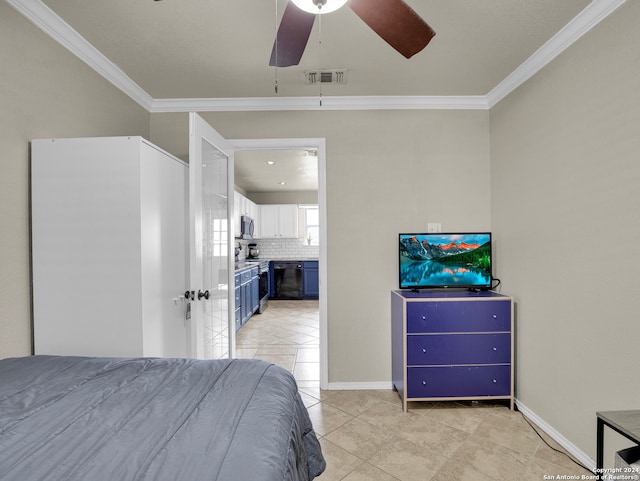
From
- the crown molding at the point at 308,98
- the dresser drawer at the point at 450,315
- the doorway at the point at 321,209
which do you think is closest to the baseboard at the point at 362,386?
the doorway at the point at 321,209

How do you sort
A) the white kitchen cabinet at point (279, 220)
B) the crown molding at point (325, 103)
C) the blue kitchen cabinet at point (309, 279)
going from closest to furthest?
the crown molding at point (325, 103), the blue kitchen cabinet at point (309, 279), the white kitchen cabinet at point (279, 220)

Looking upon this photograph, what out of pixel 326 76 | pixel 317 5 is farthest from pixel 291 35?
pixel 326 76

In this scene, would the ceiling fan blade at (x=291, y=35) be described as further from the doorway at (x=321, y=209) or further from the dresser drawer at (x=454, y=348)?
the dresser drawer at (x=454, y=348)

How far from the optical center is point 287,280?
7.42 m

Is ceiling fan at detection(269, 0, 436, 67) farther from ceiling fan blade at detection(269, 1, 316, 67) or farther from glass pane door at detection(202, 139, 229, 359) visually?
glass pane door at detection(202, 139, 229, 359)

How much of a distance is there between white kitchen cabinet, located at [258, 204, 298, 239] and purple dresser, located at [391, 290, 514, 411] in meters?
5.46

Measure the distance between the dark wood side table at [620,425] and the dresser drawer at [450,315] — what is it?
3.86 ft

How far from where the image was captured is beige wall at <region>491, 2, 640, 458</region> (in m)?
1.66

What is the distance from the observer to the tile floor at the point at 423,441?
6.12ft

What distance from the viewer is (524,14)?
1.85m

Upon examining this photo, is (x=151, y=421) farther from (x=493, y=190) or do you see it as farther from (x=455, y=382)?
(x=493, y=190)

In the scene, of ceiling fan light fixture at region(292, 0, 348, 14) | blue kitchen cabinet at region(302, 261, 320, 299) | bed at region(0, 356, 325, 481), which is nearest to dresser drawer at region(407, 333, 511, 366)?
bed at region(0, 356, 325, 481)

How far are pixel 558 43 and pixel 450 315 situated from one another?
6.19 ft

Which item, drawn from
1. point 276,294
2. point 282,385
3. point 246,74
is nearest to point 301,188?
point 276,294
